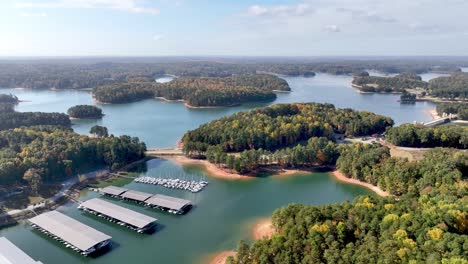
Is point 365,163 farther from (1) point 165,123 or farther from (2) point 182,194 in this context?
(1) point 165,123

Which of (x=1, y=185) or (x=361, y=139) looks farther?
(x=361, y=139)

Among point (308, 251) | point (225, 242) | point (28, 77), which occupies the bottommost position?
point (225, 242)

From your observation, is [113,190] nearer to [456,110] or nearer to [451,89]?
[456,110]

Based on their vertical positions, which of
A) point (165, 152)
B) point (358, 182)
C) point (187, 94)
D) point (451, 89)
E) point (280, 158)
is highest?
point (451, 89)

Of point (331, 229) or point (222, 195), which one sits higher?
point (331, 229)

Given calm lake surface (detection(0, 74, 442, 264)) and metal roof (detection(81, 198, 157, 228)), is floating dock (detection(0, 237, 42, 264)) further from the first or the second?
metal roof (detection(81, 198, 157, 228))

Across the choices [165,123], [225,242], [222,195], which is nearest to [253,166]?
[222,195]

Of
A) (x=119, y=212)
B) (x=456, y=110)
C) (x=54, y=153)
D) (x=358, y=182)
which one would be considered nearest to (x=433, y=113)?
(x=456, y=110)

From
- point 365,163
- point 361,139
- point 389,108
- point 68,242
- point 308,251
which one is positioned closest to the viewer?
point 308,251
